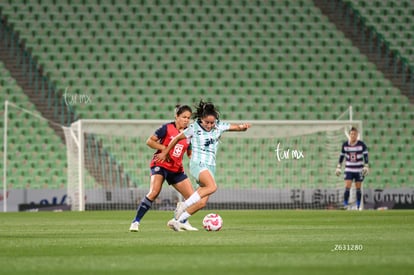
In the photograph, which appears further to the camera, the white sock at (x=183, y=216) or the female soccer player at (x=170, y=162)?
the female soccer player at (x=170, y=162)

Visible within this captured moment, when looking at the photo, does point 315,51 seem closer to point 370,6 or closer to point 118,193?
point 370,6

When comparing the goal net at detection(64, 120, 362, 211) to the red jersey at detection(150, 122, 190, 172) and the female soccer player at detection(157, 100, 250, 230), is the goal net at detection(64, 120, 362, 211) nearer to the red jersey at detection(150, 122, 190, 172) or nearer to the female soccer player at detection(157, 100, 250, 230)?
the red jersey at detection(150, 122, 190, 172)

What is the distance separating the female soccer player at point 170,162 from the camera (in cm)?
1265

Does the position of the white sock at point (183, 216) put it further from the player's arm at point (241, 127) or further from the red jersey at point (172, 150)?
the player's arm at point (241, 127)

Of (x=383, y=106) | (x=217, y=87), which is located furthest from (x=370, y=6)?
(x=217, y=87)

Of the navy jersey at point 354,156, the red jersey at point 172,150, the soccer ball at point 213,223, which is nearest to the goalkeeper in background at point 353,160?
the navy jersey at point 354,156

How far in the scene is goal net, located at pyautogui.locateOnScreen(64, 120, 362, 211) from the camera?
23.8m

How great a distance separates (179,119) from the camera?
12773 millimetres

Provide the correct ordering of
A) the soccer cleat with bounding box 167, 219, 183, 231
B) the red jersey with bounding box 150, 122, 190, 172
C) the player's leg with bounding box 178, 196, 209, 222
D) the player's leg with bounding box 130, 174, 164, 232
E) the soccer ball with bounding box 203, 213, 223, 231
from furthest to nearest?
the red jersey with bounding box 150, 122, 190, 172
the player's leg with bounding box 130, 174, 164, 232
the soccer cleat with bounding box 167, 219, 183, 231
the soccer ball with bounding box 203, 213, 223, 231
the player's leg with bounding box 178, 196, 209, 222

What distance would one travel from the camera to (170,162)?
43.1ft

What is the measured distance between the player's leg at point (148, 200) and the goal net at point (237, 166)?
9757mm

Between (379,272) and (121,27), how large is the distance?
76.1 feet

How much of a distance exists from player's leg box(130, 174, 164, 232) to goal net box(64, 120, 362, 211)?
32.0ft

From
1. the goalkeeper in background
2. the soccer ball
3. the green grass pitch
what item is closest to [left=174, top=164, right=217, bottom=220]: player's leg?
the soccer ball
